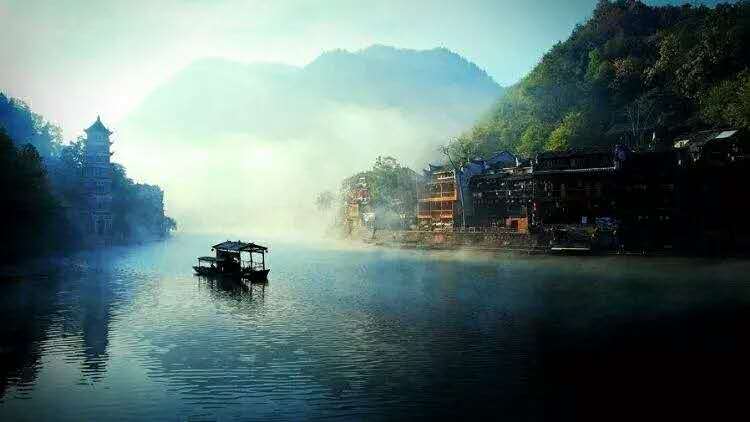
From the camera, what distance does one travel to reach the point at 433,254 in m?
89.8

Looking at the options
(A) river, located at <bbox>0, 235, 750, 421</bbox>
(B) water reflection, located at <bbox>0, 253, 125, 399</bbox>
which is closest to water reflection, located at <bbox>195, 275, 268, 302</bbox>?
(A) river, located at <bbox>0, 235, 750, 421</bbox>

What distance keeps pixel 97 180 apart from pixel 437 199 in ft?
226

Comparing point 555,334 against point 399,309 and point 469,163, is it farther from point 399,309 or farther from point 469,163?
point 469,163

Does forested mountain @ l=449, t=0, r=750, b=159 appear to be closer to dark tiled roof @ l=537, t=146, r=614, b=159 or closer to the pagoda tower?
dark tiled roof @ l=537, t=146, r=614, b=159

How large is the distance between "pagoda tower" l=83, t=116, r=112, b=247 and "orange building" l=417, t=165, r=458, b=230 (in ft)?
211

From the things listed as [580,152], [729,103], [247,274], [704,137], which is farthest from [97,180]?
[729,103]

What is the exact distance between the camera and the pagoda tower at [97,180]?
357 ft

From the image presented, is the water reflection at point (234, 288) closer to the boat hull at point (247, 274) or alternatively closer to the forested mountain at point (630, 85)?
the boat hull at point (247, 274)

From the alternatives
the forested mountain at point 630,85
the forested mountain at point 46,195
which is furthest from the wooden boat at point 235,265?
the forested mountain at point 630,85

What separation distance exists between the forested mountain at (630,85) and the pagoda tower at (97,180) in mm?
76110

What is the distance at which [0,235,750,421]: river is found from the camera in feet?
65.7

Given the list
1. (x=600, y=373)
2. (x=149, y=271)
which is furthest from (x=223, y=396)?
(x=149, y=271)

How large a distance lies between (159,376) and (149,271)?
4878cm

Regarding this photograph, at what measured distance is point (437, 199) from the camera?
10769 centimetres
